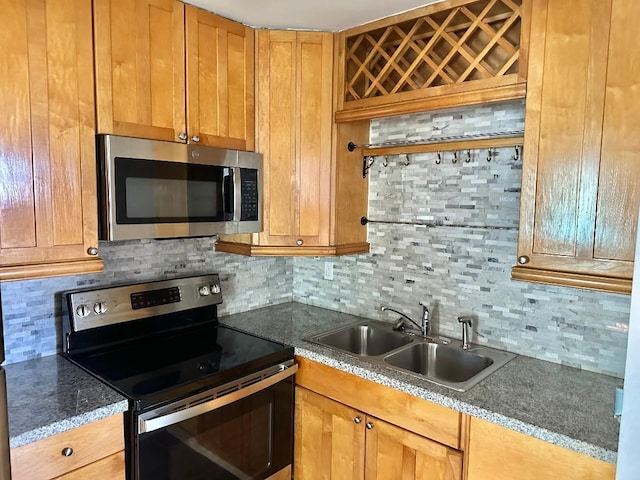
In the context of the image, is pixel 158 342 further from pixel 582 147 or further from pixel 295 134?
pixel 582 147

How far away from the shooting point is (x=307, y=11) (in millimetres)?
1905

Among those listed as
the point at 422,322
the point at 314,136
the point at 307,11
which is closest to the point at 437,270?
the point at 422,322

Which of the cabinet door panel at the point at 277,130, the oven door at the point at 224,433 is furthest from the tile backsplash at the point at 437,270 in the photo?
the oven door at the point at 224,433

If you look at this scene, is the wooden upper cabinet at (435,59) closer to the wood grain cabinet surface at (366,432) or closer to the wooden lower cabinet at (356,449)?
the wood grain cabinet surface at (366,432)

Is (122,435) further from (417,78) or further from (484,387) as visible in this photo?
(417,78)

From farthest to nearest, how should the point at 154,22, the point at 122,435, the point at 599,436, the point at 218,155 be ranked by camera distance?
1. the point at 218,155
2. the point at 154,22
3. the point at 122,435
4. the point at 599,436

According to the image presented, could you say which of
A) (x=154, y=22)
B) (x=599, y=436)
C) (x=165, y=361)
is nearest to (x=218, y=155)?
(x=154, y=22)

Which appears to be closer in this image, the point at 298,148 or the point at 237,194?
the point at 237,194

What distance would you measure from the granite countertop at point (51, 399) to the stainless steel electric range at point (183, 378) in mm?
55

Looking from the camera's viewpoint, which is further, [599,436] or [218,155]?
[218,155]

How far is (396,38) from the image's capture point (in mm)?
1994

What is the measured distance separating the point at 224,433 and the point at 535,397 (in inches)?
45.4

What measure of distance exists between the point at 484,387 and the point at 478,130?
3.57ft

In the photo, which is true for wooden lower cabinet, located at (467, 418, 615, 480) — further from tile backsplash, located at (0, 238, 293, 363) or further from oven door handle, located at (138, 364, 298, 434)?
tile backsplash, located at (0, 238, 293, 363)
